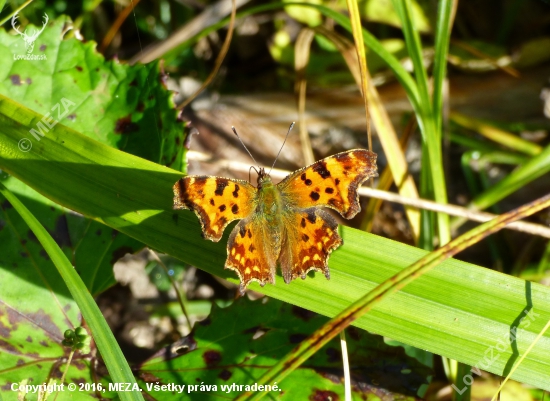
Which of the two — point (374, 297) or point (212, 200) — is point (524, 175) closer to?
point (374, 297)

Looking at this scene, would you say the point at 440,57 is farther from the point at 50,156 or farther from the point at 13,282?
the point at 13,282

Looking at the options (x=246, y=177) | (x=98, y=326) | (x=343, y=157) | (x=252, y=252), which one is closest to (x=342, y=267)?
(x=252, y=252)

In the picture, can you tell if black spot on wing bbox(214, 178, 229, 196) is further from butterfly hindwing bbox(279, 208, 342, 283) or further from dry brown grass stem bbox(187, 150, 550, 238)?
dry brown grass stem bbox(187, 150, 550, 238)

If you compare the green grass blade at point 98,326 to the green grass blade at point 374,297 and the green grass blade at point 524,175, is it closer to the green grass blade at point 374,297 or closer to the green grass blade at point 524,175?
the green grass blade at point 374,297

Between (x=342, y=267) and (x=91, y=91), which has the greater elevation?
(x=91, y=91)

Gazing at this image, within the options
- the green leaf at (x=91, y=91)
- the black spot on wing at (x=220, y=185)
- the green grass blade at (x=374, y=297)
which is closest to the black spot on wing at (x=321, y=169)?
the black spot on wing at (x=220, y=185)
